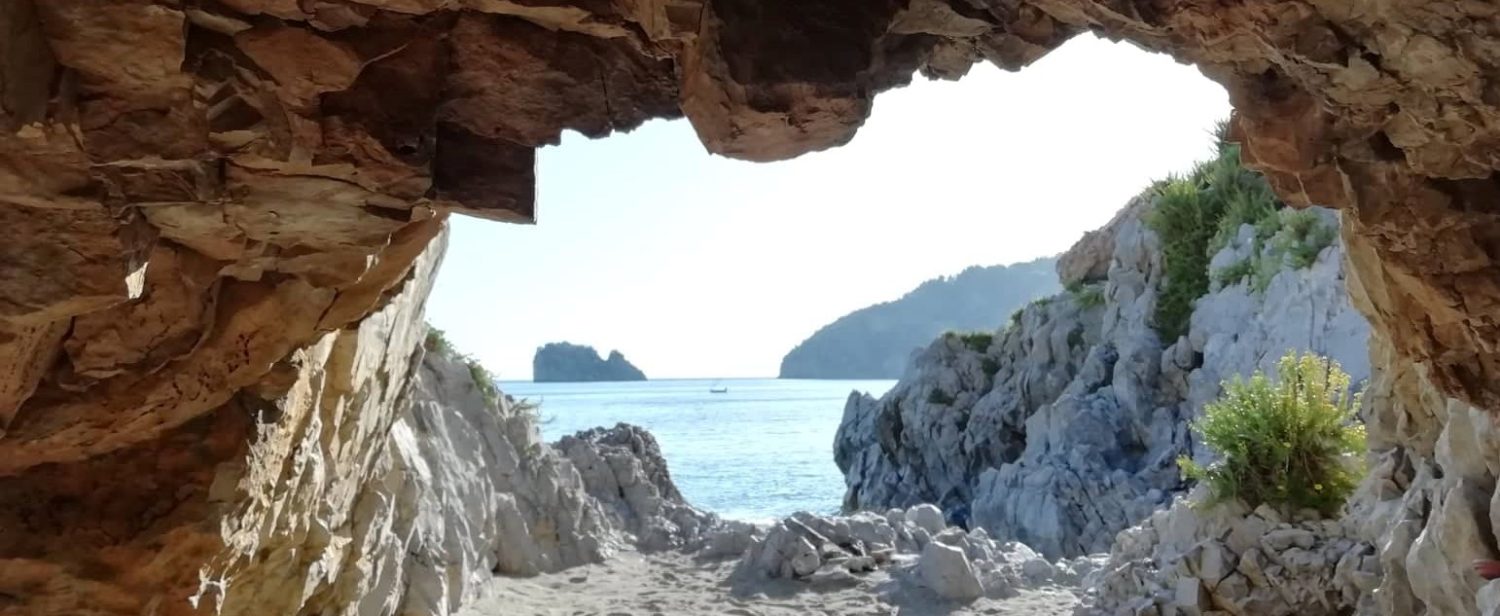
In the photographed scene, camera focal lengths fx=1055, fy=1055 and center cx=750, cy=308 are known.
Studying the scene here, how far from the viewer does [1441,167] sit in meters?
2.63

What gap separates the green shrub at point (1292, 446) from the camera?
7191 mm

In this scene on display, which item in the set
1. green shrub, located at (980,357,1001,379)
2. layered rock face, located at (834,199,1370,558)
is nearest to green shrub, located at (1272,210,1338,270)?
layered rock face, located at (834,199,1370,558)

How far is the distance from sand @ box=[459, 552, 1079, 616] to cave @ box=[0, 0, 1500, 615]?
5.71m

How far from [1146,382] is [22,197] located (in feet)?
43.2

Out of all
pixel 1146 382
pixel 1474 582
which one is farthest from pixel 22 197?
pixel 1146 382

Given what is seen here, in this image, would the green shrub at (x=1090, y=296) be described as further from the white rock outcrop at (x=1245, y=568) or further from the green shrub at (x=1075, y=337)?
the white rock outcrop at (x=1245, y=568)

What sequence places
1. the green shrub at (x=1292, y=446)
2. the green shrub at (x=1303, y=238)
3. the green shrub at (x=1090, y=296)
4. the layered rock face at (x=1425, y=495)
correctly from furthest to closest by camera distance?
the green shrub at (x=1090, y=296) < the green shrub at (x=1303, y=238) < the green shrub at (x=1292, y=446) < the layered rock face at (x=1425, y=495)

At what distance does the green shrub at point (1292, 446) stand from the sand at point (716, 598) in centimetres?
215

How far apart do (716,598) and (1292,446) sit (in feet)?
17.5

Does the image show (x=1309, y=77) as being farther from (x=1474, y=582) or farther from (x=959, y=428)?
(x=959, y=428)

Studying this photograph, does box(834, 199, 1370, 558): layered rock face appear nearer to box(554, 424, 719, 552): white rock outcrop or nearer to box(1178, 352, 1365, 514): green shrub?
box(1178, 352, 1365, 514): green shrub

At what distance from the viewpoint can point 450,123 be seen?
10.1ft

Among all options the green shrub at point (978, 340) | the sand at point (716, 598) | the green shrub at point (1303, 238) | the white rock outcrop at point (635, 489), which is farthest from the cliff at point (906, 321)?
the sand at point (716, 598)

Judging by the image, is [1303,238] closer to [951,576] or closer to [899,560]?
[951,576]
